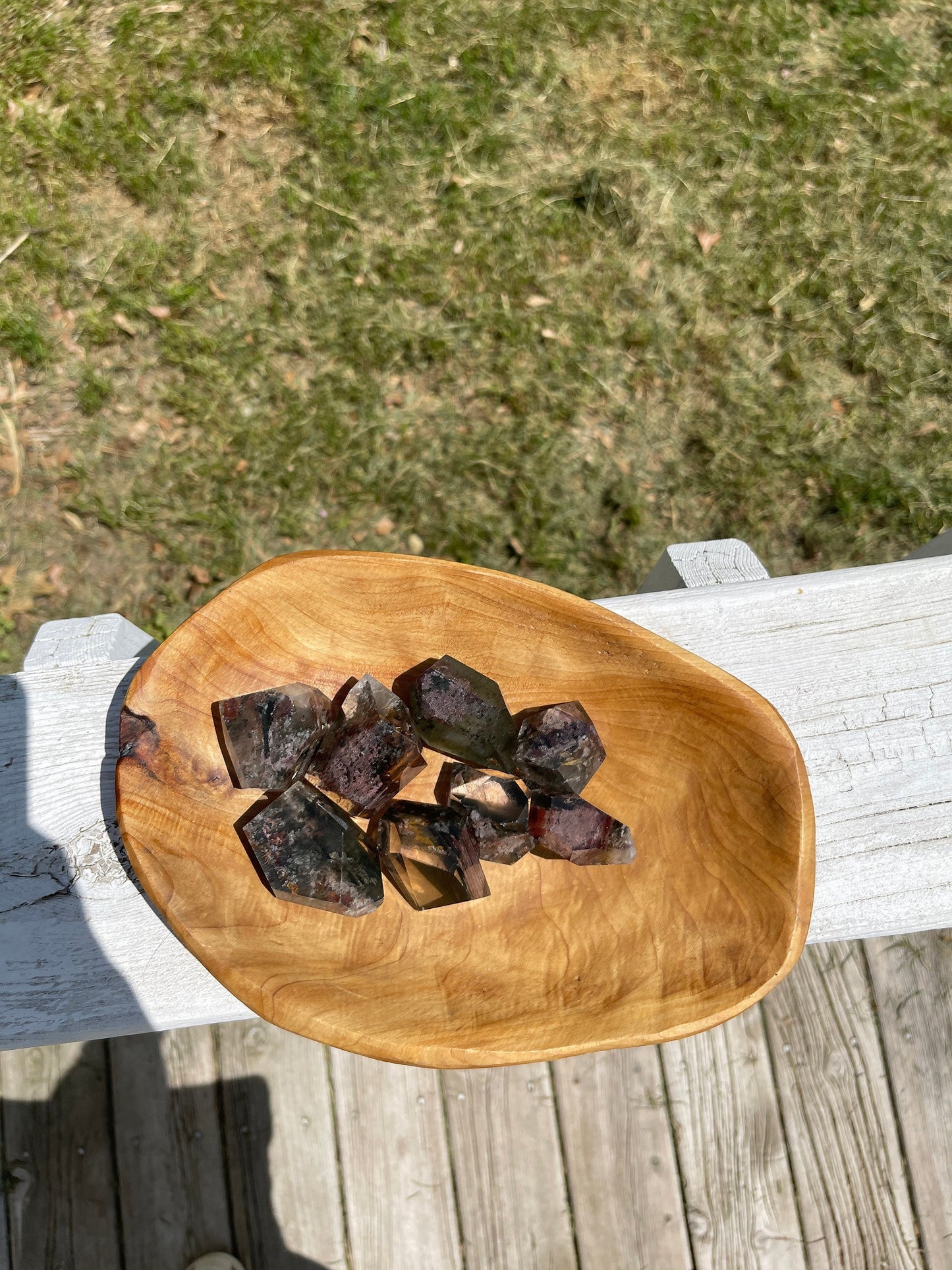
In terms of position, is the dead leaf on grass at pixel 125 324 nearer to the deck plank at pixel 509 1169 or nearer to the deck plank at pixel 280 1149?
the deck plank at pixel 280 1149

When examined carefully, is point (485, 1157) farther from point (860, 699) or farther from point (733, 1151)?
point (860, 699)

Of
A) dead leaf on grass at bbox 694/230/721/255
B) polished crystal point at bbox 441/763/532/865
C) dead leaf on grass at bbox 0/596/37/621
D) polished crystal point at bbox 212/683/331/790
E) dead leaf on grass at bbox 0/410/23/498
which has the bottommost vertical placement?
dead leaf on grass at bbox 0/596/37/621

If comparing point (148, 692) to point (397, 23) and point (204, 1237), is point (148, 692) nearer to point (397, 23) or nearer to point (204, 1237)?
point (204, 1237)

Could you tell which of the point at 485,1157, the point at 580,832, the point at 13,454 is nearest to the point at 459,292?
the point at 13,454

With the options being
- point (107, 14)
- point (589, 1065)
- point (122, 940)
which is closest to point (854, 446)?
point (589, 1065)

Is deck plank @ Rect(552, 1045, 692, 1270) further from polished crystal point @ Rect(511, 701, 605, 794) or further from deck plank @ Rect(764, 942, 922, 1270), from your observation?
polished crystal point @ Rect(511, 701, 605, 794)

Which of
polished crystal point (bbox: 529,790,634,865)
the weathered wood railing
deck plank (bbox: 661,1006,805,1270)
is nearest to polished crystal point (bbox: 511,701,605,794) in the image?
polished crystal point (bbox: 529,790,634,865)
